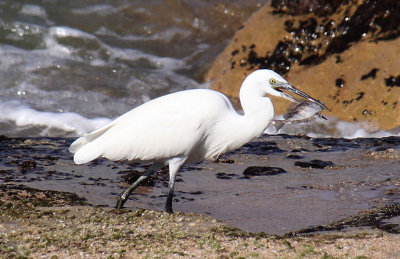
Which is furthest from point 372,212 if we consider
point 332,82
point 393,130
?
point 332,82

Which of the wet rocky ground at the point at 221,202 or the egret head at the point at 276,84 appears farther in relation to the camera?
the egret head at the point at 276,84

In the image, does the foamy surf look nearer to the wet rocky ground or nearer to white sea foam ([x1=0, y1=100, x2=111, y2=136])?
white sea foam ([x1=0, y1=100, x2=111, y2=136])

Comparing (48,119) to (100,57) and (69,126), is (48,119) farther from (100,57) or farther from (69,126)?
(100,57)

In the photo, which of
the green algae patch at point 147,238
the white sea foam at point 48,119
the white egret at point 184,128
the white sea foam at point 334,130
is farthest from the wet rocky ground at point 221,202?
the white sea foam at point 48,119

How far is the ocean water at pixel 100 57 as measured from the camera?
9.30 meters

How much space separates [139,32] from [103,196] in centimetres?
814

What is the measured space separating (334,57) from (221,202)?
4.41 metres

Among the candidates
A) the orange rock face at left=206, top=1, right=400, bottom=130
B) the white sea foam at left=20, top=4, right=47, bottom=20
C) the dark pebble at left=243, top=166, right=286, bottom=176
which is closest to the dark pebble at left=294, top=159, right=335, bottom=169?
the dark pebble at left=243, top=166, right=286, bottom=176

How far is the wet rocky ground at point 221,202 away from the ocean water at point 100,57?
1.61 metres

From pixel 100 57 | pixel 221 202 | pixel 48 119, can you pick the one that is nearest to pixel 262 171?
pixel 221 202

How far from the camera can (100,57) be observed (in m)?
11.9

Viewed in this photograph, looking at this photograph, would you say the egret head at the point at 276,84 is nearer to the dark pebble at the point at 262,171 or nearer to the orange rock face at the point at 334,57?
the dark pebble at the point at 262,171

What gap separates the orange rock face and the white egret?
3.48 metres

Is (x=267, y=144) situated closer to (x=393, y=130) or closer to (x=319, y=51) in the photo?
(x=393, y=130)
